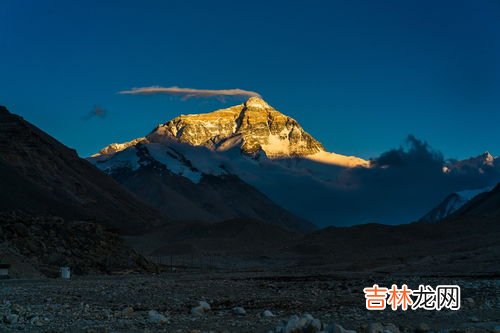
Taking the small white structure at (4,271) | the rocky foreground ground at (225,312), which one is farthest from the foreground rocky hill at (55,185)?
the rocky foreground ground at (225,312)

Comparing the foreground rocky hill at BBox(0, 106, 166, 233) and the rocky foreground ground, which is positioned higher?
the foreground rocky hill at BBox(0, 106, 166, 233)

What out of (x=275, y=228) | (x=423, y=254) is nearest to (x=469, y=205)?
(x=275, y=228)

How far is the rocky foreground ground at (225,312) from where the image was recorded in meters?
18.3

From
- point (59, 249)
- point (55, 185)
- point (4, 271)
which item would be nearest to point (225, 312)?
point (4, 271)

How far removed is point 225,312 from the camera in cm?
2322

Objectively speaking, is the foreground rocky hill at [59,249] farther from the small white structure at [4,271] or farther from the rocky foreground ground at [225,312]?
the rocky foreground ground at [225,312]

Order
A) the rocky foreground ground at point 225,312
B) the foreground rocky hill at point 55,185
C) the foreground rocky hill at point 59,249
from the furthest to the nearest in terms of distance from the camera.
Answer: the foreground rocky hill at point 55,185
the foreground rocky hill at point 59,249
the rocky foreground ground at point 225,312

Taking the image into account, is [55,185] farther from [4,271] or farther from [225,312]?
[225,312]

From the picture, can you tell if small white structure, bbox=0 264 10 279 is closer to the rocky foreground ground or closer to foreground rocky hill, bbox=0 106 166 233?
→ the rocky foreground ground

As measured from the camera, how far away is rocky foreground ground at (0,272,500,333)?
18.3 metres

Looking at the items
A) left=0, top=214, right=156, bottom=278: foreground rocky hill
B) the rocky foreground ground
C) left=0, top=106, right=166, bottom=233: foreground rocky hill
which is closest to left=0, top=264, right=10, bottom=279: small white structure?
left=0, top=214, right=156, bottom=278: foreground rocky hill

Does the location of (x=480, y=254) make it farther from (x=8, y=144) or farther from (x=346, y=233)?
(x=8, y=144)

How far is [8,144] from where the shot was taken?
495 feet

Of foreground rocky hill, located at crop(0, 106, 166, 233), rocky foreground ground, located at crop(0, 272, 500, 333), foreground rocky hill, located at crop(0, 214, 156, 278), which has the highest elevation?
foreground rocky hill, located at crop(0, 106, 166, 233)
